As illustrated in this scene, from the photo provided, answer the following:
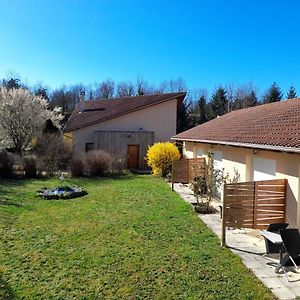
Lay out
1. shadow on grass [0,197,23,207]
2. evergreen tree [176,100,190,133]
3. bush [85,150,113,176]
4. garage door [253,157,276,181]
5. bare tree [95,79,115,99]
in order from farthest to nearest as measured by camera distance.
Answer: bare tree [95,79,115,99] < evergreen tree [176,100,190,133] < bush [85,150,113,176] < shadow on grass [0,197,23,207] < garage door [253,157,276,181]

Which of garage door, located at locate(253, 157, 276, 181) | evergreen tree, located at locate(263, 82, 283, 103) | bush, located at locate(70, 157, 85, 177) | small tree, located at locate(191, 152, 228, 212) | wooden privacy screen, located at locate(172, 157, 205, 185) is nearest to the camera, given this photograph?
garage door, located at locate(253, 157, 276, 181)

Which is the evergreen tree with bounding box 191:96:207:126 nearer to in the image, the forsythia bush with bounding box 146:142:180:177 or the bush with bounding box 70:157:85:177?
the forsythia bush with bounding box 146:142:180:177

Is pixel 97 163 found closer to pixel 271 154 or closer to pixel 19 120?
pixel 19 120

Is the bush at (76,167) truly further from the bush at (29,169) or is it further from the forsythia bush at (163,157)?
the forsythia bush at (163,157)

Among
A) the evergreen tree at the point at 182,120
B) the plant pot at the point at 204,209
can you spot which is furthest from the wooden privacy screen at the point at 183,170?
the evergreen tree at the point at 182,120

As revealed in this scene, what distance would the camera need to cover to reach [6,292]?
5.90 meters

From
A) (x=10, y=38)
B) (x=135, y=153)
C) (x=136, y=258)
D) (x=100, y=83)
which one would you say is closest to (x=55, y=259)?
(x=136, y=258)

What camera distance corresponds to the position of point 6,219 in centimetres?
1128

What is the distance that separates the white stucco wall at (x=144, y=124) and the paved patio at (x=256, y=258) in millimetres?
19717

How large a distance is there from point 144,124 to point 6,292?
85.7ft

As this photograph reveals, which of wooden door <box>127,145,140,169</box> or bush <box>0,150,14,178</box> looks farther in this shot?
wooden door <box>127,145,140,169</box>

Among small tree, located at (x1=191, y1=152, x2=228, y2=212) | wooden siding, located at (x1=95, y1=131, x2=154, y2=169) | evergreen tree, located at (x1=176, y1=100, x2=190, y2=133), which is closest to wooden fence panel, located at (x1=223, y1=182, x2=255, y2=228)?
small tree, located at (x1=191, y1=152, x2=228, y2=212)

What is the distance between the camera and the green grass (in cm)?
604

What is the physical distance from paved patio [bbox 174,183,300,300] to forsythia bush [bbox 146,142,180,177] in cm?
1107
